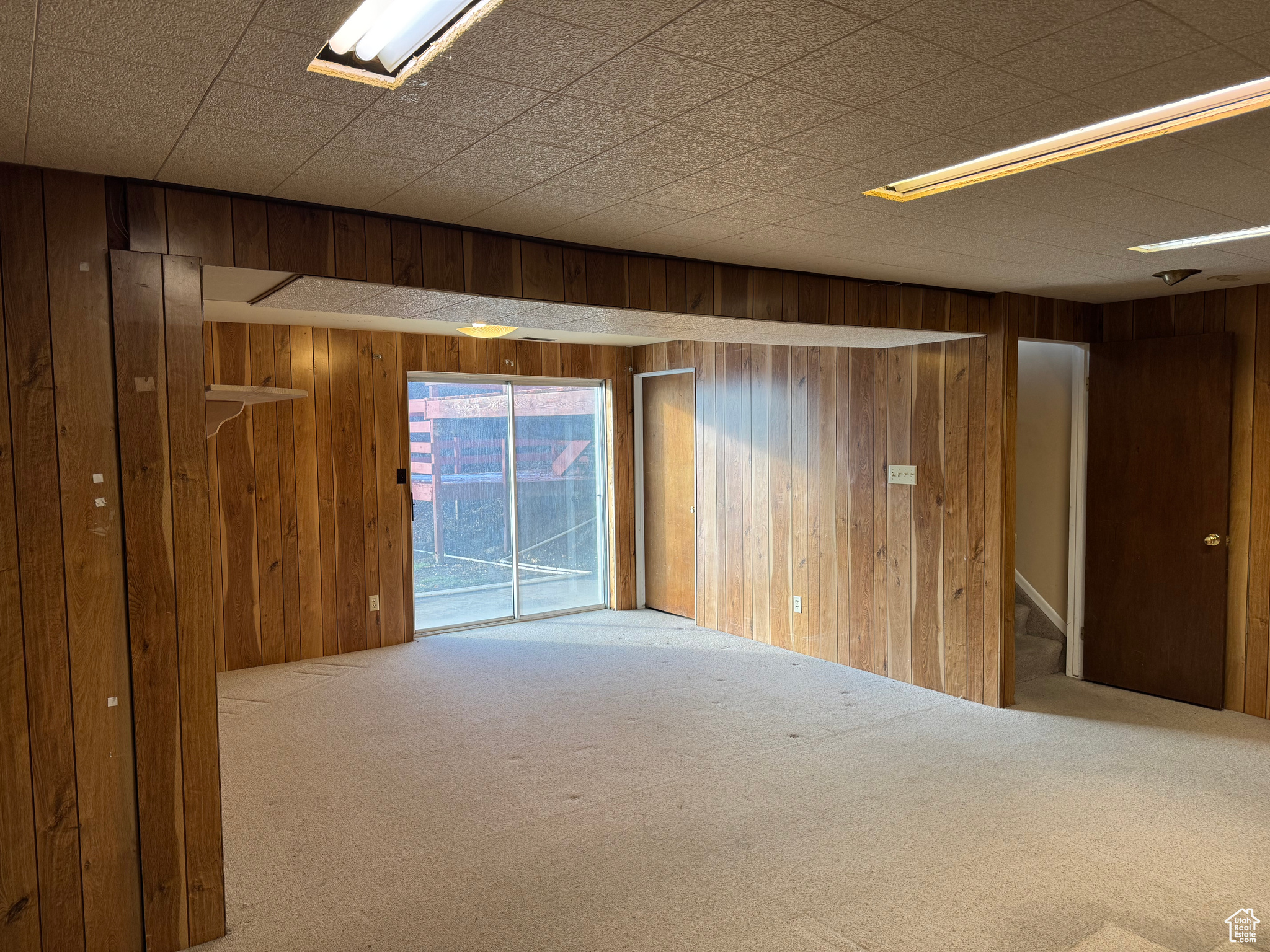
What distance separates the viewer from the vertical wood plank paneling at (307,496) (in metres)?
5.48

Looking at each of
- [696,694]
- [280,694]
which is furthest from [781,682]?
[280,694]

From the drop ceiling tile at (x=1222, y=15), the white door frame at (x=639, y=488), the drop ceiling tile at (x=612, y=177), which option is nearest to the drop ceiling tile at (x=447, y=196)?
the drop ceiling tile at (x=612, y=177)

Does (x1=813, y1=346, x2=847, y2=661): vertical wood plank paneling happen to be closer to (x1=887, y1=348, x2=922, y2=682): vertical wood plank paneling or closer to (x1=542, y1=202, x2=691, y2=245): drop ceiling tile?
(x1=887, y1=348, x2=922, y2=682): vertical wood plank paneling

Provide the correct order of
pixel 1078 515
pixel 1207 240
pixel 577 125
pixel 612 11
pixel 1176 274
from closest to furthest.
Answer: pixel 612 11 → pixel 577 125 → pixel 1207 240 → pixel 1176 274 → pixel 1078 515

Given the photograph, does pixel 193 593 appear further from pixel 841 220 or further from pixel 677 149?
pixel 841 220

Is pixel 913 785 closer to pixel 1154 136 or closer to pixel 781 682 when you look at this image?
pixel 781 682

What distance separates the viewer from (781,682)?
4.91 meters

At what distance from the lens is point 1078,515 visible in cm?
499

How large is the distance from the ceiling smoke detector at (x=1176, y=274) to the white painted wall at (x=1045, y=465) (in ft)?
3.85

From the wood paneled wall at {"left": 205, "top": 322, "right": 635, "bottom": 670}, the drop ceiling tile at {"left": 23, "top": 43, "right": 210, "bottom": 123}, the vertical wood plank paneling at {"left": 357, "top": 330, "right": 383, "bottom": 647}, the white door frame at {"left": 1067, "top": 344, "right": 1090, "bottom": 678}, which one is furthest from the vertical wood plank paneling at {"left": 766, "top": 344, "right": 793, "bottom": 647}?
the drop ceiling tile at {"left": 23, "top": 43, "right": 210, "bottom": 123}

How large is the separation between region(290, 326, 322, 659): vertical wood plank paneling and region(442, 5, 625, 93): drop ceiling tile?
4.30 meters

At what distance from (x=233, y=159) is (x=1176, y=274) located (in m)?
3.77

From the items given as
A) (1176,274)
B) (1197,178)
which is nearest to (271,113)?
(1197,178)

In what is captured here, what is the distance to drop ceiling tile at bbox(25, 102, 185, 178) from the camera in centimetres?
176
